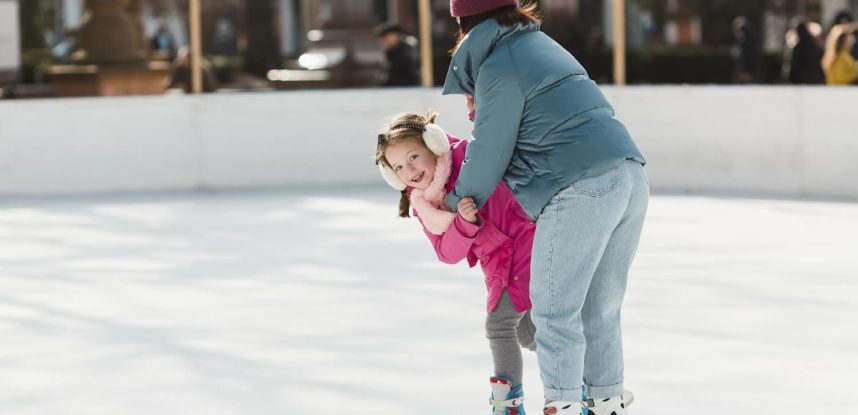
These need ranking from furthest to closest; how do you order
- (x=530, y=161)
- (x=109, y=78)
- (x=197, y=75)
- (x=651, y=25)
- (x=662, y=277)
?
(x=651, y=25), (x=109, y=78), (x=197, y=75), (x=662, y=277), (x=530, y=161)

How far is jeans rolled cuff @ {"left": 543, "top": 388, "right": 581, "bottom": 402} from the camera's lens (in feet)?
12.2

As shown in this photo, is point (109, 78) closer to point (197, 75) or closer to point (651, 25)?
point (197, 75)

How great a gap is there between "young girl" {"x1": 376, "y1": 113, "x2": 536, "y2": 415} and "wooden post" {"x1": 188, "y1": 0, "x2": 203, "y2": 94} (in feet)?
28.5

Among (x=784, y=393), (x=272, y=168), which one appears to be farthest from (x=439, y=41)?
(x=784, y=393)

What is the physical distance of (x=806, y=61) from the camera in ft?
41.7

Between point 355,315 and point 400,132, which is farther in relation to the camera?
point 355,315

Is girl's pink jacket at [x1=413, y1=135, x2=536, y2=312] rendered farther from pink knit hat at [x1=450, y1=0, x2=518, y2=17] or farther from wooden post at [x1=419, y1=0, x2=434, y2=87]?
wooden post at [x1=419, y1=0, x2=434, y2=87]

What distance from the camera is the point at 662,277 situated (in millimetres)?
7109

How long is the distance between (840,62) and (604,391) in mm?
8143

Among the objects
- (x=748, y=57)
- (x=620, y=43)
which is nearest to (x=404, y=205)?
(x=620, y=43)

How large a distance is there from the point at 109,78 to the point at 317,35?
376 cm

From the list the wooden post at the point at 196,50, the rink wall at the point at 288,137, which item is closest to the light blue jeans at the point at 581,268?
the rink wall at the point at 288,137

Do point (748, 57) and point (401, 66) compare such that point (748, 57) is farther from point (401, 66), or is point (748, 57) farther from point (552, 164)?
point (552, 164)

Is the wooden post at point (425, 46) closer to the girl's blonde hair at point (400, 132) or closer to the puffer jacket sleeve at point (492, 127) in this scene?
the girl's blonde hair at point (400, 132)
